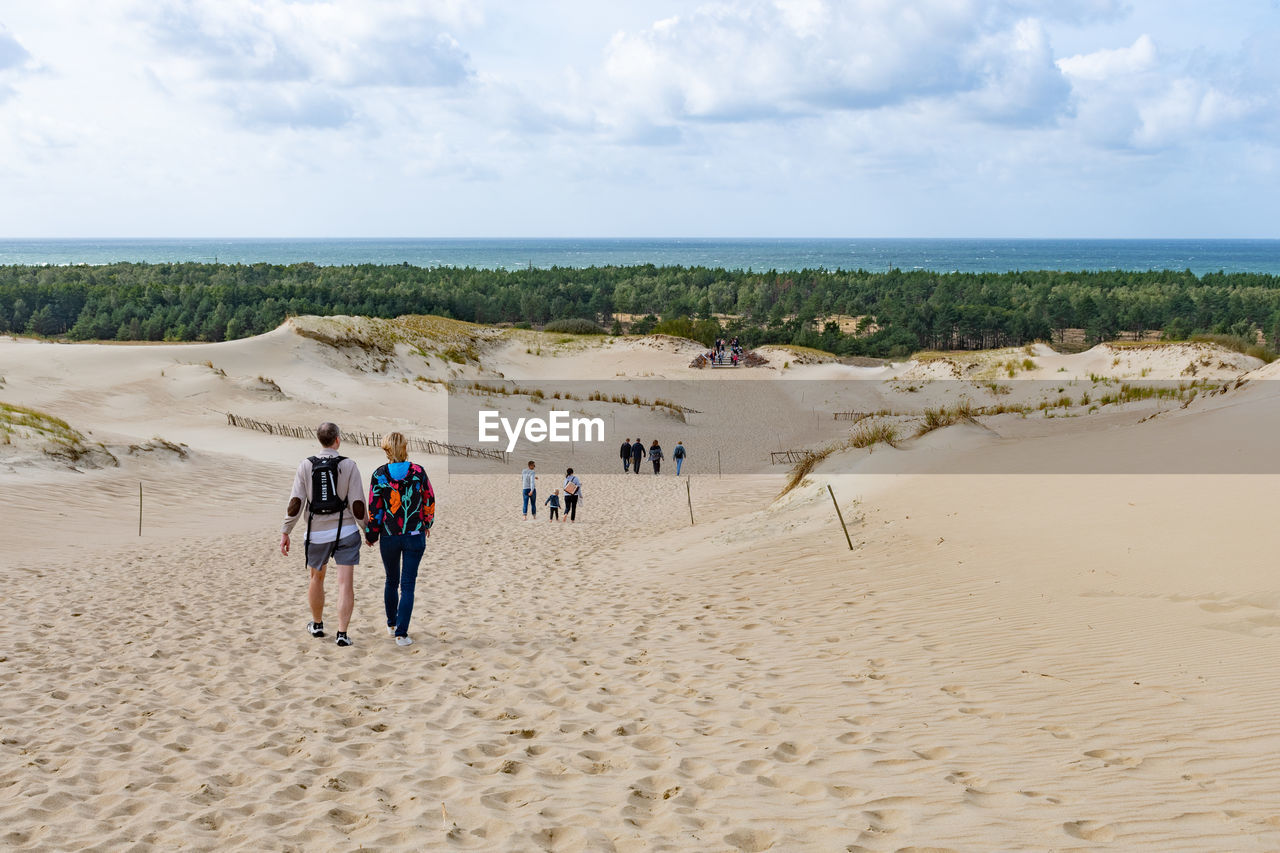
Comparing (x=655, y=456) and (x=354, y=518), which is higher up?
(x=354, y=518)

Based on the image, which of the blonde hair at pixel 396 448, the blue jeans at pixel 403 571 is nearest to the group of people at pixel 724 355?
the blue jeans at pixel 403 571

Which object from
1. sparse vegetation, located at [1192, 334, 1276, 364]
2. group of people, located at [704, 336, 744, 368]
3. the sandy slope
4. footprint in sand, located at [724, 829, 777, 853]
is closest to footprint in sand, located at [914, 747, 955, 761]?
the sandy slope

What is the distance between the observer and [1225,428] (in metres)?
13.6

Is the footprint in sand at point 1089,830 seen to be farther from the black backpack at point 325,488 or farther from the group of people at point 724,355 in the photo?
the group of people at point 724,355

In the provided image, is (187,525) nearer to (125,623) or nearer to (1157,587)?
(125,623)

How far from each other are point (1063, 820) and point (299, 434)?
87.9 ft

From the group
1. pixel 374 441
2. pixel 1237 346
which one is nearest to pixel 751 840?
pixel 374 441

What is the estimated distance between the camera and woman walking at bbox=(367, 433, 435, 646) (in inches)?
297

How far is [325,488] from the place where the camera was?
23.8 feet

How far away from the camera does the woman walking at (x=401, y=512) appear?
24.7 feet

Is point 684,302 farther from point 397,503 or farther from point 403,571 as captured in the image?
point 397,503
